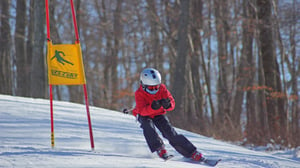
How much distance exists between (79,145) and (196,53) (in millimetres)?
15911

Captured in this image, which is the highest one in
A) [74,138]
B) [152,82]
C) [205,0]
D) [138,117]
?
[205,0]

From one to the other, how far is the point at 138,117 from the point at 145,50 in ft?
68.4

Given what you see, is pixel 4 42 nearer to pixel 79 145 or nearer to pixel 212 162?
pixel 79 145

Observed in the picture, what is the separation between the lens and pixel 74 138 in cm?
665

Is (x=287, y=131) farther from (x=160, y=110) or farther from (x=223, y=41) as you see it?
(x=223, y=41)

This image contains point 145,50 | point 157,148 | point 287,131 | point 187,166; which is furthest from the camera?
point 145,50

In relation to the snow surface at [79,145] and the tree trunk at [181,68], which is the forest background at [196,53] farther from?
the snow surface at [79,145]

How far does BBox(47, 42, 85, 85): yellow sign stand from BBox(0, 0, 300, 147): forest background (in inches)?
302

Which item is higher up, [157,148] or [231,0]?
[231,0]

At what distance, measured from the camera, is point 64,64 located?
231 inches

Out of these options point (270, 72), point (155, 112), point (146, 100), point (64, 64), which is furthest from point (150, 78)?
point (270, 72)

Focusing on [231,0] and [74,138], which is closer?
[74,138]

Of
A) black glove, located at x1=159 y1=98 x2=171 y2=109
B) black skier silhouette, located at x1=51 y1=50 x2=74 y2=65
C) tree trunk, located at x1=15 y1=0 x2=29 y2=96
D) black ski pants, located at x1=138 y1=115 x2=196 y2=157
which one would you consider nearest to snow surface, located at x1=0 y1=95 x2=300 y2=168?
black ski pants, located at x1=138 y1=115 x2=196 y2=157

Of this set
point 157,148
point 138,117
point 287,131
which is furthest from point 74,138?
point 287,131
